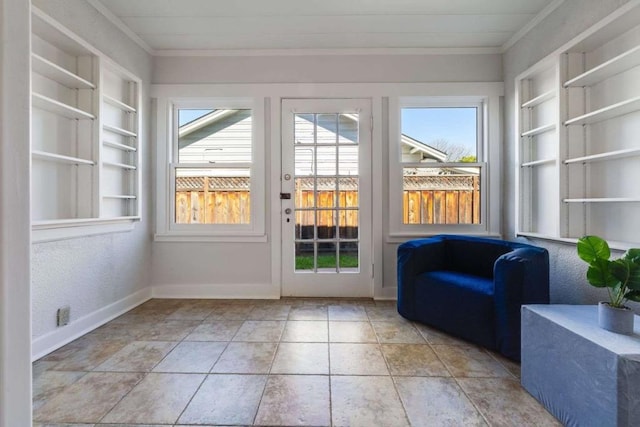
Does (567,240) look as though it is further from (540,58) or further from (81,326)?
(81,326)

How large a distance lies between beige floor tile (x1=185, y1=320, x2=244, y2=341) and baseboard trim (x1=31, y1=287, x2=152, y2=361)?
2.51 ft

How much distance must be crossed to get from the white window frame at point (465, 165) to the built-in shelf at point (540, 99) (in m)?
0.40

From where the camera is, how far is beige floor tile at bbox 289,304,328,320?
8.38 ft

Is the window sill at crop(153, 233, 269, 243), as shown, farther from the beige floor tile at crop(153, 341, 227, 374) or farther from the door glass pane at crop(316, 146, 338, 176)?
the beige floor tile at crop(153, 341, 227, 374)

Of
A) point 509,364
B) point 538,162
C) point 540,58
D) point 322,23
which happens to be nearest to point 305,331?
point 509,364

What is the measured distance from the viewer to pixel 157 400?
1492 mm

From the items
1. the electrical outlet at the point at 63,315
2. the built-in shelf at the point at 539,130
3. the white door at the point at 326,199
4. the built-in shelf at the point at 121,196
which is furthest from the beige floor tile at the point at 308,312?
the built-in shelf at the point at 539,130

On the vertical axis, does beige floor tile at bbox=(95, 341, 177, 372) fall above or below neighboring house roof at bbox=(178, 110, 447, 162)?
below

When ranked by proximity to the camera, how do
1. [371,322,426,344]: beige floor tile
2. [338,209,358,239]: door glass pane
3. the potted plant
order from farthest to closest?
[338,209,358,239]: door glass pane → [371,322,426,344]: beige floor tile → the potted plant

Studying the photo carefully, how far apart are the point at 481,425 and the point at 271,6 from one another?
286 cm

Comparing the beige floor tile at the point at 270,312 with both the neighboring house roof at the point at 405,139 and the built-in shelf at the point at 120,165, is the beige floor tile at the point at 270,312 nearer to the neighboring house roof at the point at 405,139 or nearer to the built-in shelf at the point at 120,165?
the built-in shelf at the point at 120,165

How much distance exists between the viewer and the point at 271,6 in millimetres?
2375

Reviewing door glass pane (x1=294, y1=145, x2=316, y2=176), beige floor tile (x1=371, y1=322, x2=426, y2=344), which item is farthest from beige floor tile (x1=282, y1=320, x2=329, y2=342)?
door glass pane (x1=294, y1=145, x2=316, y2=176)

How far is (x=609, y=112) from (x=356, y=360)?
2.13m
